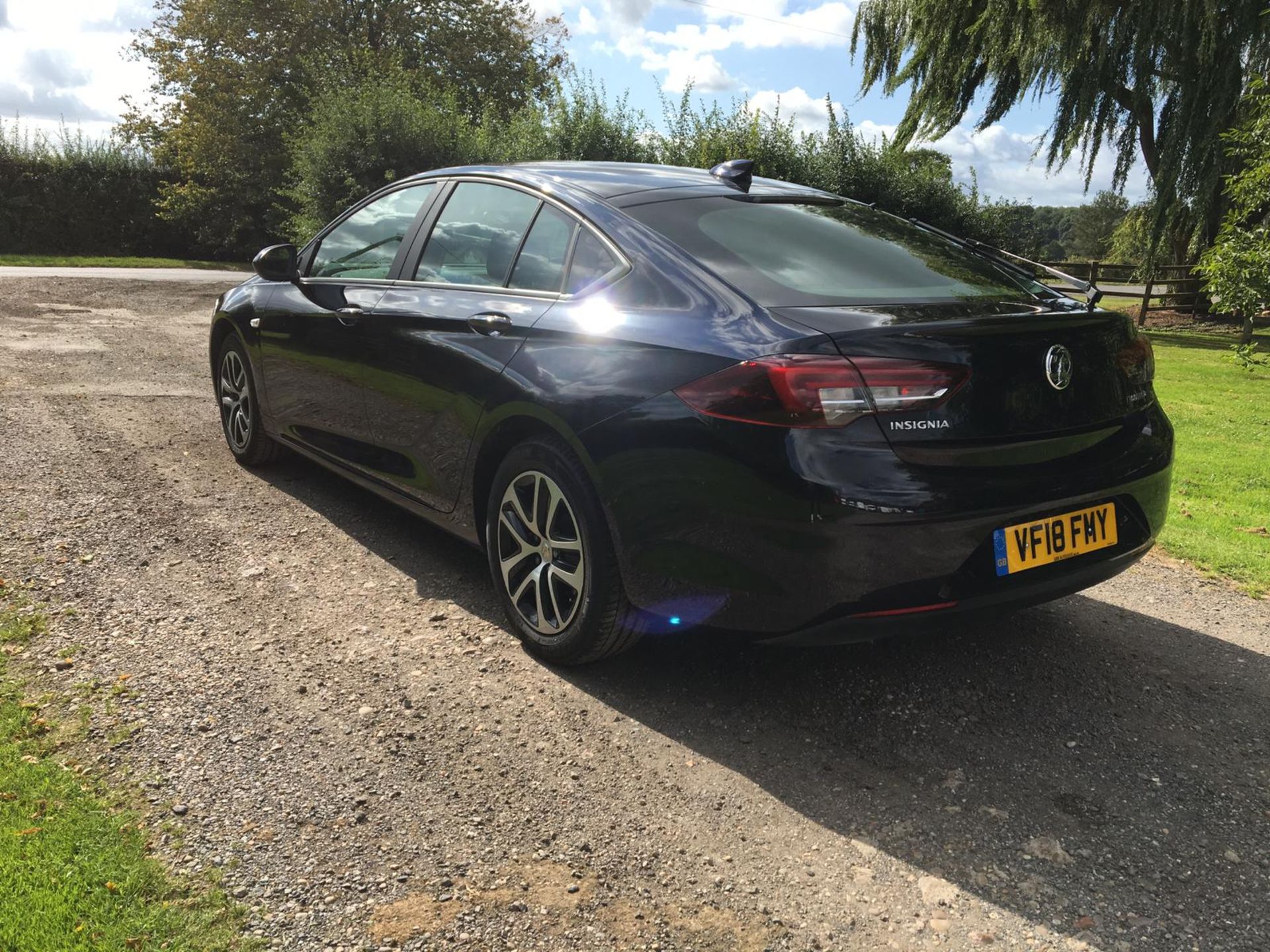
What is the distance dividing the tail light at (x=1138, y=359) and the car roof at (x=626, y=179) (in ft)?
4.24

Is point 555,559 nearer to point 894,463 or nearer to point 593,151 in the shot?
point 894,463

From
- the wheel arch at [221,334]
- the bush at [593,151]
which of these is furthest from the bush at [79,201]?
the wheel arch at [221,334]

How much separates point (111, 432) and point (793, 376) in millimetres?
5255

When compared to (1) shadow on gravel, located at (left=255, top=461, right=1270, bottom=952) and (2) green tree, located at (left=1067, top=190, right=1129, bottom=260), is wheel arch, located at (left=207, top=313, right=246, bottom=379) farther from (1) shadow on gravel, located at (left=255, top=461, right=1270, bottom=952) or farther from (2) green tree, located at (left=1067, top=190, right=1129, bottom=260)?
(2) green tree, located at (left=1067, top=190, right=1129, bottom=260)

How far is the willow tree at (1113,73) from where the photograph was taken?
54.4ft

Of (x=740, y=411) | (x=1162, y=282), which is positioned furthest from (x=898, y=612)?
(x=1162, y=282)

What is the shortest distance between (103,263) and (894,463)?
1014 inches

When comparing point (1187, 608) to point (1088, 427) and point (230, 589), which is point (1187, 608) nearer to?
point (1088, 427)

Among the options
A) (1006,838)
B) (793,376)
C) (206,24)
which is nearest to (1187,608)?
(1006,838)

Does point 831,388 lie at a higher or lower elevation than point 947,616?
higher

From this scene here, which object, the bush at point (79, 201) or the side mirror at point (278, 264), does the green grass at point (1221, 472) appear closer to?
the side mirror at point (278, 264)

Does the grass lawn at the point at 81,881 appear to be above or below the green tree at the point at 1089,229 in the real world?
below

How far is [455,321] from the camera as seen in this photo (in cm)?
364

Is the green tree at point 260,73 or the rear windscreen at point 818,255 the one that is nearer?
the rear windscreen at point 818,255
